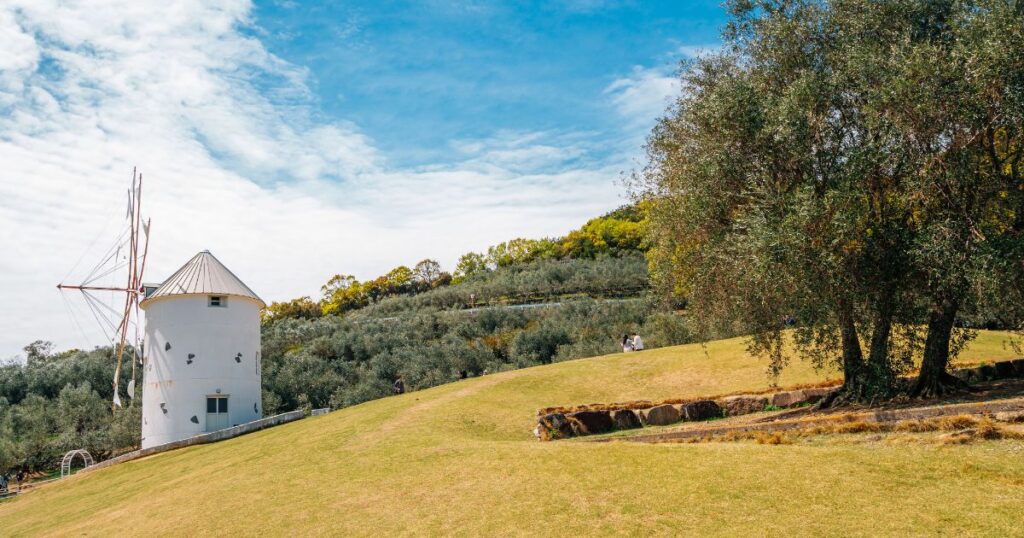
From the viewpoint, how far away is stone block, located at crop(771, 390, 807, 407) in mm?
21953

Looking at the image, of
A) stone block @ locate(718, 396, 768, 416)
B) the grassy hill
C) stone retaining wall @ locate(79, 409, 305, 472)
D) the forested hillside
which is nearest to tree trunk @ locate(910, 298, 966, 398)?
stone block @ locate(718, 396, 768, 416)

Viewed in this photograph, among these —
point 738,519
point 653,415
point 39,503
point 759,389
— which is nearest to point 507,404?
point 653,415

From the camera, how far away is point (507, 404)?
24.8 m

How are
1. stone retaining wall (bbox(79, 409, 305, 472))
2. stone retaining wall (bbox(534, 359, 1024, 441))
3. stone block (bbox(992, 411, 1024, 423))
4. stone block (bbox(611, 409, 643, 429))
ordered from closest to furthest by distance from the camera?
stone block (bbox(992, 411, 1024, 423)) < stone retaining wall (bbox(534, 359, 1024, 441)) < stone block (bbox(611, 409, 643, 429)) < stone retaining wall (bbox(79, 409, 305, 472))

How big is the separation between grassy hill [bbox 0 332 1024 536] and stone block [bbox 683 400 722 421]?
4814mm

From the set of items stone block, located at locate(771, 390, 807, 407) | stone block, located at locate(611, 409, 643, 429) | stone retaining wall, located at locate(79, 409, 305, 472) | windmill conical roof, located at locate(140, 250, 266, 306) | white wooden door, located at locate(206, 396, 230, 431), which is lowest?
stone retaining wall, located at locate(79, 409, 305, 472)

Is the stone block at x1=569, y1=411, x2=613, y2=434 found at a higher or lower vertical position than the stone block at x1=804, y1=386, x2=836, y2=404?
lower

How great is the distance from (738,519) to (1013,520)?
349 centimetres

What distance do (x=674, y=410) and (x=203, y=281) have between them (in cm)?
2407

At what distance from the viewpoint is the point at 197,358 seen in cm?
3356

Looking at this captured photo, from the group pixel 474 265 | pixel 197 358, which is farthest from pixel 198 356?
pixel 474 265

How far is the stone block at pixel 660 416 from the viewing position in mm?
21281

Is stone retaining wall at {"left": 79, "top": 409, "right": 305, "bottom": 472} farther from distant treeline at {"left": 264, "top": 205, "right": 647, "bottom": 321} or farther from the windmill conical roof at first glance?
distant treeline at {"left": 264, "top": 205, "right": 647, "bottom": 321}

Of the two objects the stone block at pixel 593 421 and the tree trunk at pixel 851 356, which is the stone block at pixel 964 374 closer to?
the tree trunk at pixel 851 356
